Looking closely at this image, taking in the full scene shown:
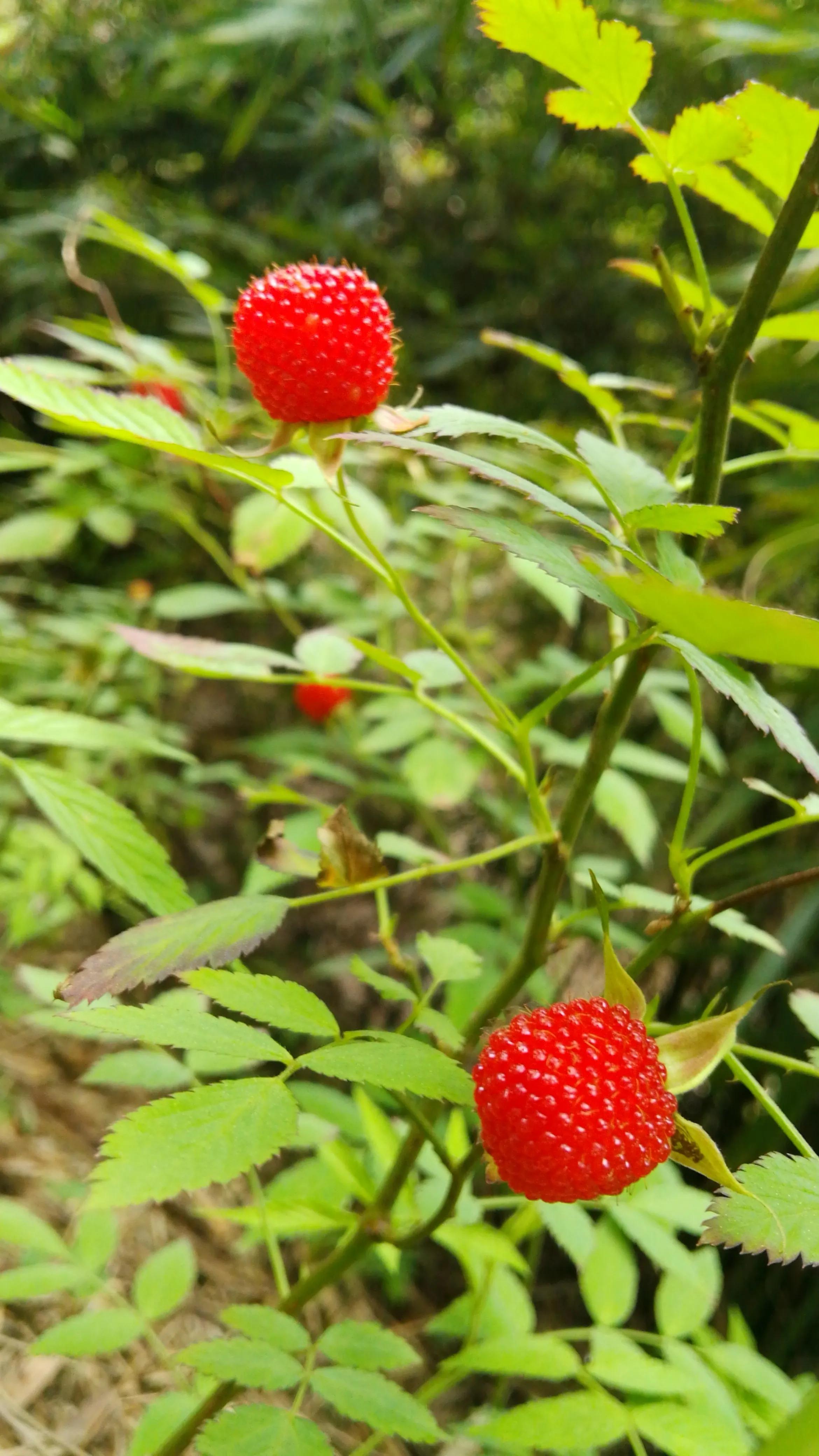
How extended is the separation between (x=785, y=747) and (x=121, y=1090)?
119 centimetres

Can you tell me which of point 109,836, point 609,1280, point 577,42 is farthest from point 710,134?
point 609,1280

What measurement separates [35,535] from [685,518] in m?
0.99

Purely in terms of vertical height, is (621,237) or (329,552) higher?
(621,237)

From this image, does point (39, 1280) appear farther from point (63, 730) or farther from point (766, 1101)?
point (766, 1101)

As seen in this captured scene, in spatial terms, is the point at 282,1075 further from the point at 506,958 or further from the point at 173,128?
the point at 173,128

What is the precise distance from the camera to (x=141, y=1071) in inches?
24.8

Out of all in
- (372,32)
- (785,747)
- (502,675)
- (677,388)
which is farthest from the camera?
(677,388)

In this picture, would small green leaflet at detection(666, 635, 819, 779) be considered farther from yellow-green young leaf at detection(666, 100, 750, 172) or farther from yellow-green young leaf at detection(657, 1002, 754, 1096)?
yellow-green young leaf at detection(666, 100, 750, 172)

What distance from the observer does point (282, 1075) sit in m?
0.37

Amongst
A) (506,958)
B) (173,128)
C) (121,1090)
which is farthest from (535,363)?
(121,1090)

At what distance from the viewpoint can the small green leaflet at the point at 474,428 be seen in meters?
0.39

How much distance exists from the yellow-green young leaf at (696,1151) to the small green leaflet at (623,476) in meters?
0.26

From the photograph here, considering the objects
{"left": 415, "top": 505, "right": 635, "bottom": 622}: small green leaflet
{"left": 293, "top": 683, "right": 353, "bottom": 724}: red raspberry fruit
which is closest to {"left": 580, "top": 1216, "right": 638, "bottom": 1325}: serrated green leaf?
{"left": 415, "top": 505, "right": 635, "bottom": 622}: small green leaflet

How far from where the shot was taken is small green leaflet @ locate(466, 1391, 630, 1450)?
506mm
